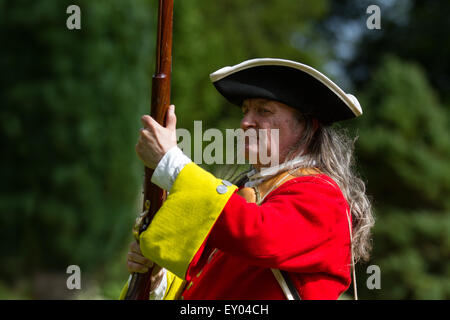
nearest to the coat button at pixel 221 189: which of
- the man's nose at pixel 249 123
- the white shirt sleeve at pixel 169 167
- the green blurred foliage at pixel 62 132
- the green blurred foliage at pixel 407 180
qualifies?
the white shirt sleeve at pixel 169 167

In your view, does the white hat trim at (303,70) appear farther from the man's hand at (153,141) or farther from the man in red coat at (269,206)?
the man's hand at (153,141)

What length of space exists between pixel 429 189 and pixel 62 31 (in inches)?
281

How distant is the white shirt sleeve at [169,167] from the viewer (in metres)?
2.38

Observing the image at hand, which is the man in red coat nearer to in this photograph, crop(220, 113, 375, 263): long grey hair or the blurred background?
crop(220, 113, 375, 263): long grey hair

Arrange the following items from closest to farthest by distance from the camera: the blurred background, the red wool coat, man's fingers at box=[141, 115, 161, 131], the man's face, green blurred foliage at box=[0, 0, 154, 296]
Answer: the red wool coat
man's fingers at box=[141, 115, 161, 131]
the man's face
the blurred background
green blurred foliage at box=[0, 0, 154, 296]

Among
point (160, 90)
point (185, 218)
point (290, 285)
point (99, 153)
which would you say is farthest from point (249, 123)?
point (99, 153)

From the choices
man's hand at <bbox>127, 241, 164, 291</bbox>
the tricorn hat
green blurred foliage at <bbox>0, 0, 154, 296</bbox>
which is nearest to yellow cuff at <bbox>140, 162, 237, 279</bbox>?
man's hand at <bbox>127, 241, 164, 291</bbox>

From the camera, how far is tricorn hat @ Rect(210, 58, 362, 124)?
263 centimetres

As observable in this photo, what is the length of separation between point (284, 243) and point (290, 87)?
73 cm

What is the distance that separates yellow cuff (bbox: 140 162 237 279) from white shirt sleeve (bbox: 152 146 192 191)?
25 millimetres

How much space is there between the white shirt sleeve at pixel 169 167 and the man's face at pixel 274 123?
44 cm

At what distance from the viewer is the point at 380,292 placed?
937 centimetres
